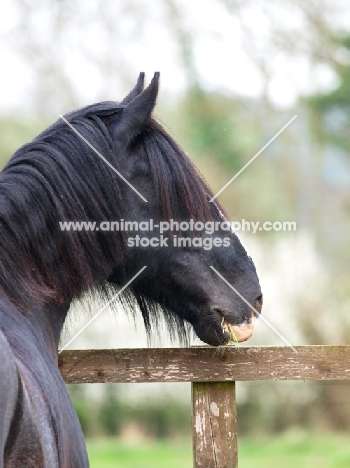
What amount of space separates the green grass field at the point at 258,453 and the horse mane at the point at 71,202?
21.0ft

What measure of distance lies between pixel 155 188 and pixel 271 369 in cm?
122

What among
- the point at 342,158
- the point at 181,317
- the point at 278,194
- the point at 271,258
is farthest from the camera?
the point at 278,194

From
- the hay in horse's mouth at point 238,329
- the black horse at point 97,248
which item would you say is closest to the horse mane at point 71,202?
the black horse at point 97,248

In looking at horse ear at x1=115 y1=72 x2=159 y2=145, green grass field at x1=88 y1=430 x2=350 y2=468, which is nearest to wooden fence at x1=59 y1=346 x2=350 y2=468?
horse ear at x1=115 y1=72 x2=159 y2=145

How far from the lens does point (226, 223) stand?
3.27 meters

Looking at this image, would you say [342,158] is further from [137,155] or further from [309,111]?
[137,155]

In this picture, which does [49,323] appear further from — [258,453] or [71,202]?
[258,453]

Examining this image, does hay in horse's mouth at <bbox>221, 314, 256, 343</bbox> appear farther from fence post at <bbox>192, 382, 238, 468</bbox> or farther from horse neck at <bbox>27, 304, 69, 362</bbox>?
horse neck at <bbox>27, 304, 69, 362</bbox>

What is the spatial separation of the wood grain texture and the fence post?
0.30 ft

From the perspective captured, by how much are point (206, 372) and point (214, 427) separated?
11.4 inches

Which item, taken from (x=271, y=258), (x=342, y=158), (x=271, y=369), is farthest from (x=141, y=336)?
(x=342, y=158)

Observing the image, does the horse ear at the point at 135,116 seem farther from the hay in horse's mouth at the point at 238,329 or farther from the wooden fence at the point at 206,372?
the wooden fence at the point at 206,372

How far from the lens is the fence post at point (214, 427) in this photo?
357 centimetres

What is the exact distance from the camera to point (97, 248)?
2973 mm
